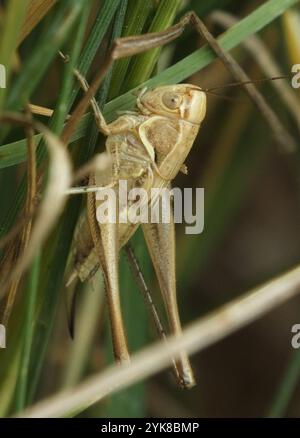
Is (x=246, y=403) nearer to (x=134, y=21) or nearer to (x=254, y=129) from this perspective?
(x=254, y=129)

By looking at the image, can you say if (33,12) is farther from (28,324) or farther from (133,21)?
(28,324)

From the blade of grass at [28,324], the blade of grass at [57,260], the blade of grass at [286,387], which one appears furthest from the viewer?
the blade of grass at [286,387]

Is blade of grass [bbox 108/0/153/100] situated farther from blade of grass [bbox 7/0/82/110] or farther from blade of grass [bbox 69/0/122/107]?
blade of grass [bbox 7/0/82/110]

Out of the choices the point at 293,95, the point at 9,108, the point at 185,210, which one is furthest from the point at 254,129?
the point at 9,108

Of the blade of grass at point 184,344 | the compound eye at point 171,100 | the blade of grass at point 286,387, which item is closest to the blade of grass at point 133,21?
the compound eye at point 171,100

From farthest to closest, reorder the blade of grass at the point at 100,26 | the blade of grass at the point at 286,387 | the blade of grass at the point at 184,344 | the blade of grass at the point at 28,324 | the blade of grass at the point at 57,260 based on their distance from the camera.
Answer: the blade of grass at the point at 286,387, the blade of grass at the point at 57,260, the blade of grass at the point at 100,26, the blade of grass at the point at 28,324, the blade of grass at the point at 184,344

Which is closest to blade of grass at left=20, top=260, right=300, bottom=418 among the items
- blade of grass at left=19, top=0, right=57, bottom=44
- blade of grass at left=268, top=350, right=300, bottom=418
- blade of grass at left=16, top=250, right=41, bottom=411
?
blade of grass at left=16, top=250, right=41, bottom=411

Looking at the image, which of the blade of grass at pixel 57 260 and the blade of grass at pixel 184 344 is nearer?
the blade of grass at pixel 184 344

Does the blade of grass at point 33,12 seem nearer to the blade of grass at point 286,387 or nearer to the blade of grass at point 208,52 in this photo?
the blade of grass at point 208,52
